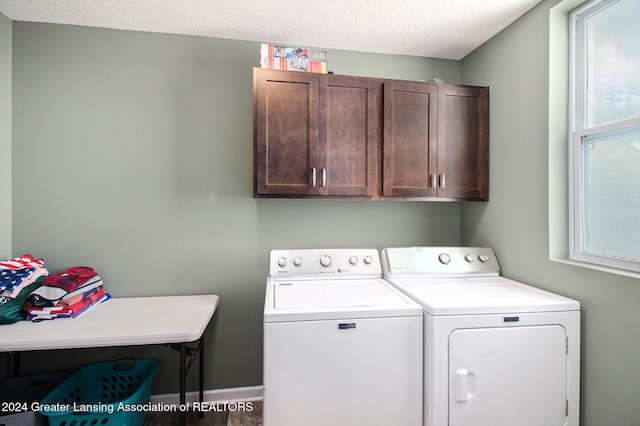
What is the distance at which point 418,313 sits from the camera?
135cm

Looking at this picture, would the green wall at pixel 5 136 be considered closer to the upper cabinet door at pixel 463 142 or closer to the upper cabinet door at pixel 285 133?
the upper cabinet door at pixel 285 133

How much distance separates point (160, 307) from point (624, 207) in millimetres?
2380

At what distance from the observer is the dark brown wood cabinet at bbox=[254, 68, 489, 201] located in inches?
69.0

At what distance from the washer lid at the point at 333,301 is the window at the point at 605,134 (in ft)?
3.15

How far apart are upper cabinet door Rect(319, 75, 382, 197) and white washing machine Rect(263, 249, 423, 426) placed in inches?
29.3

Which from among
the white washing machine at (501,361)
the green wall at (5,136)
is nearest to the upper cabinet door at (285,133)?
the white washing machine at (501,361)

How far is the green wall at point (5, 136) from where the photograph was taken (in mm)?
1765

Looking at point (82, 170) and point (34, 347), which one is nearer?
point (34, 347)

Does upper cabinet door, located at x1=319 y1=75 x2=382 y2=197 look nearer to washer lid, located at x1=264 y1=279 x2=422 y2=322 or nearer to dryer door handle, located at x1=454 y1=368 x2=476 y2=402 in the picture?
washer lid, located at x1=264 y1=279 x2=422 y2=322

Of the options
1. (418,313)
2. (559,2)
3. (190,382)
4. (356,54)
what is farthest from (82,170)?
(559,2)

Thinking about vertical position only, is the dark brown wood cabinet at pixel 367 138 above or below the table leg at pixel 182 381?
above

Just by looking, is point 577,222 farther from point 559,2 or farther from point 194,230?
point 194,230

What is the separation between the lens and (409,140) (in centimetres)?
188

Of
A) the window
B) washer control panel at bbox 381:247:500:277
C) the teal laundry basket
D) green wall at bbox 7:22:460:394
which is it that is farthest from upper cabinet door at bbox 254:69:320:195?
the window
